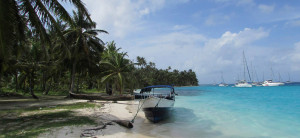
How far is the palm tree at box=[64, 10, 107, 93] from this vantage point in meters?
18.3

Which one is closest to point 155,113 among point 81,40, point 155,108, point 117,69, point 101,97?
point 155,108

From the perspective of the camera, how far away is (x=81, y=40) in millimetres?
18656

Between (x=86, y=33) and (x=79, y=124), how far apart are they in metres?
14.3

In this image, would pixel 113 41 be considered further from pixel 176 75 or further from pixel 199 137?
pixel 176 75

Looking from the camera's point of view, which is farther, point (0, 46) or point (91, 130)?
point (91, 130)

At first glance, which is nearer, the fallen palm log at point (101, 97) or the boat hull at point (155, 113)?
the boat hull at point (155, 113)

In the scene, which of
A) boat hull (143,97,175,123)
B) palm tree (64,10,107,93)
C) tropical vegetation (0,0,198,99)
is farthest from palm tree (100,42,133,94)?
boat hull (143,97,175,123)

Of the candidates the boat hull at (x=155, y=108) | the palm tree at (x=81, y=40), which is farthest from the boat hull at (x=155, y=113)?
the palm tree at (x=81, y=40)

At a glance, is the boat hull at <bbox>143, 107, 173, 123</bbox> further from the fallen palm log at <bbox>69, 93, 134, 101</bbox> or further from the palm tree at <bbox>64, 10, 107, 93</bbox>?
the palm tree at <bbox>64, 10, 107, 93</bbox>

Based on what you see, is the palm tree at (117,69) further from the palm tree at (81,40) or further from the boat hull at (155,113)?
the boat hull at (155,113)

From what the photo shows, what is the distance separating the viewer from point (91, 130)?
6.14 m

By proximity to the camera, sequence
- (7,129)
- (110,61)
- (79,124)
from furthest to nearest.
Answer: (110,61) < (79,124) < (7,129)

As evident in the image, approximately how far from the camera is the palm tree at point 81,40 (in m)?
18.3

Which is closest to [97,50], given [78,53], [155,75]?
[78,53]
